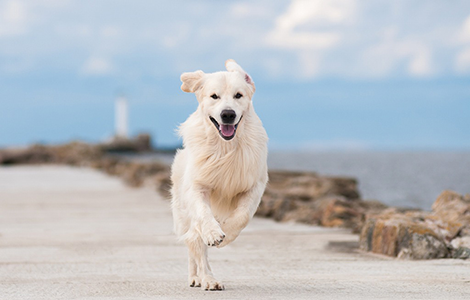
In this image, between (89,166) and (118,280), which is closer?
(118,280)

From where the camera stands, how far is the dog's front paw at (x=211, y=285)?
630cm

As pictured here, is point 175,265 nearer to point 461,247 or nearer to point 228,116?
point 228,116

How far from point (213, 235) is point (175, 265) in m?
2.35

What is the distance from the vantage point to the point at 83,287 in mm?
6598

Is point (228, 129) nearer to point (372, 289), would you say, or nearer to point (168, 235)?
point (372, 289)

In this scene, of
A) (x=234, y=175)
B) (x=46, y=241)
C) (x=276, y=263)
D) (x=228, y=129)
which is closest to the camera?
(x=228, y=129)

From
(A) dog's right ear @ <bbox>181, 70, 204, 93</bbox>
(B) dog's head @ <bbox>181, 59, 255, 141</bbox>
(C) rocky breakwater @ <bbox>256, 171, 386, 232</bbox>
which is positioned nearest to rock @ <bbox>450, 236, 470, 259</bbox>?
(C) rocky breakwater @ <bbox>256, 171, 386, 232</bbox>

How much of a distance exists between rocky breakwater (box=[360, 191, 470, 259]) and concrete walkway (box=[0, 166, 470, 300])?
0.24 m

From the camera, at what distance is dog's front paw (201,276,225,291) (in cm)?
630

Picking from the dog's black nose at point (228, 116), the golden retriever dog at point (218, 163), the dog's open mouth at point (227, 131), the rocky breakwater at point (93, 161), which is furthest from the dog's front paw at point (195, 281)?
the rocky breakwater at point (93, 161)

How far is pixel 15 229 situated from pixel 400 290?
754cm

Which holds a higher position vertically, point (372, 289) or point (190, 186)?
point (190, 186)

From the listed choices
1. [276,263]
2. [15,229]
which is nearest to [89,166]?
[15,229]

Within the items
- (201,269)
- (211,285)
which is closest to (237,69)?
(201,269)
